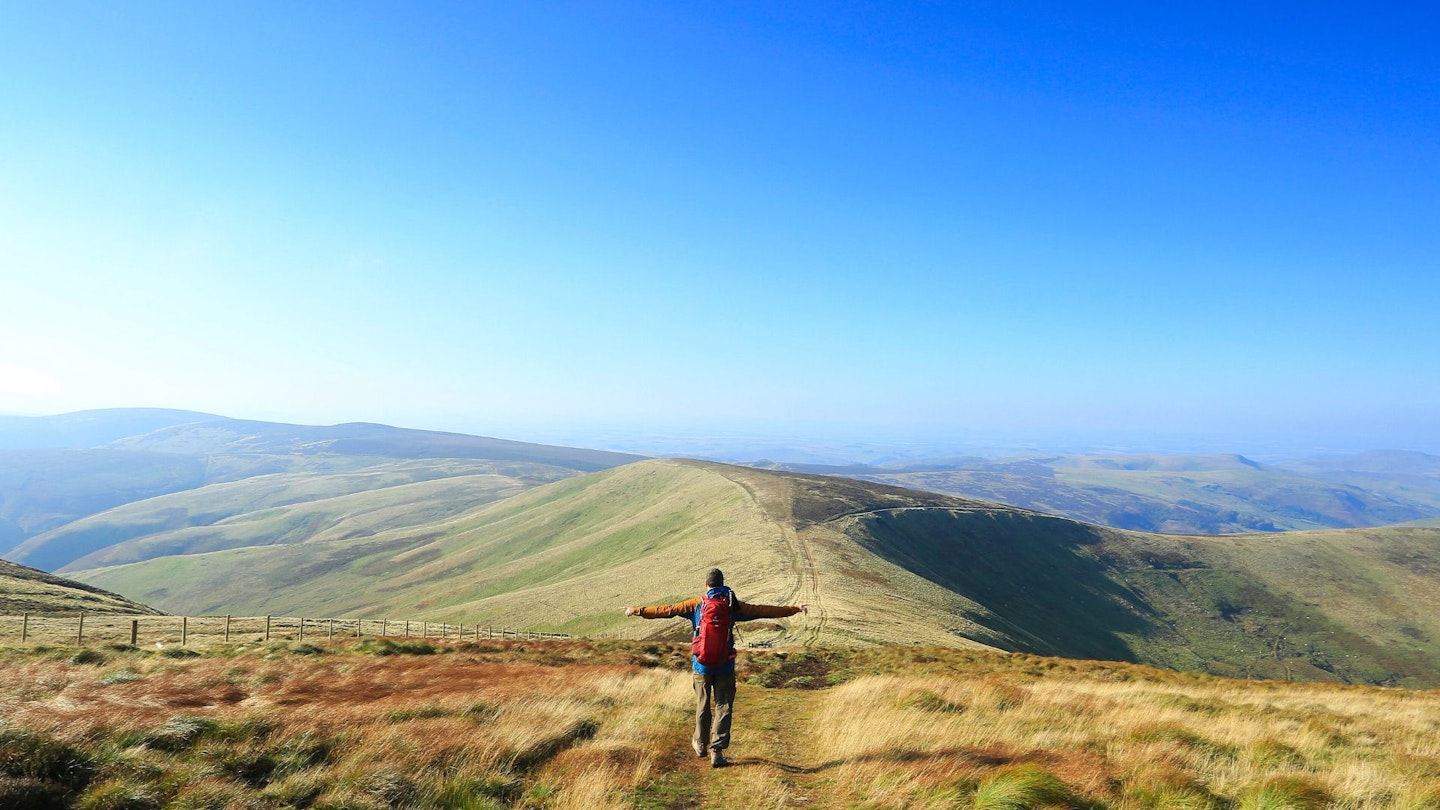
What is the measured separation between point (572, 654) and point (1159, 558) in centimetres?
11980

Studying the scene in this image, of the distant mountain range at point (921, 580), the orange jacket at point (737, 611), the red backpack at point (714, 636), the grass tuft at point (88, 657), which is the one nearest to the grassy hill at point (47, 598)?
the grass tuft at point (88, 657)

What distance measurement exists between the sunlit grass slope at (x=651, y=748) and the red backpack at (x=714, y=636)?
1.61 m

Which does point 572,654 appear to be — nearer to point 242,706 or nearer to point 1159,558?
point 242,706

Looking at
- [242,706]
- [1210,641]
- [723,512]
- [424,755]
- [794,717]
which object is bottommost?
[1210,641]

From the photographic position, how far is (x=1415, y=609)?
94688 mm

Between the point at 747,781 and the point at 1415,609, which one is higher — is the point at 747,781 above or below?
above

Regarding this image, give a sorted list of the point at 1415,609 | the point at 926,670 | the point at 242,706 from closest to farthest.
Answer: the point at 242,706
the point at 926,670
the point at 1415,609

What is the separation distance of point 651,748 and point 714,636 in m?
2.07

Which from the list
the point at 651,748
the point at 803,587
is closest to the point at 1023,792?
the point at 651,748

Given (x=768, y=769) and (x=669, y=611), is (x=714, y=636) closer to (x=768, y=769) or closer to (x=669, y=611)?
(x=669, y=611)

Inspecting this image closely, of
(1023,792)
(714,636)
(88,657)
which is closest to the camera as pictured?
(1023,792)

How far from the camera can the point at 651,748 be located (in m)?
9.84

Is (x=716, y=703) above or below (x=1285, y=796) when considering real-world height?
below

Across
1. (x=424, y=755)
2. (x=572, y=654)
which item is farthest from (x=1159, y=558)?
(x=424, y=755)
